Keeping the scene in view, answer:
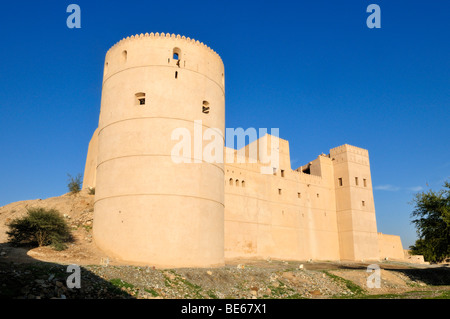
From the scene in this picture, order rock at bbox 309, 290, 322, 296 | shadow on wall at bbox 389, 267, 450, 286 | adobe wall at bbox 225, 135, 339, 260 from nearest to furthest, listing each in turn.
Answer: rock at bbox 309, 290, 322, 296 < shadow on wall at bbox 389, 267, 450, 286 < adobe wall at bbox 225, 135, 339, 260

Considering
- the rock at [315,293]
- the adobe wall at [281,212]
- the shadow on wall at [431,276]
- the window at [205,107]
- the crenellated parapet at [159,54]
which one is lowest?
the rock at [315,293]

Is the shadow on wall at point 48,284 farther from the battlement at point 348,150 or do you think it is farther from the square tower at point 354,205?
the battlement at point 348,150

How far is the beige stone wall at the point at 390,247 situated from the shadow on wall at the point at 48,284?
3355 centimetres

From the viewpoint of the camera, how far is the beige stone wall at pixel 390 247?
1470 inches

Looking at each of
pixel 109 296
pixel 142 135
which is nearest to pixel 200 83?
pixel 142 135

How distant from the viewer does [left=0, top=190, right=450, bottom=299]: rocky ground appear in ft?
29.9

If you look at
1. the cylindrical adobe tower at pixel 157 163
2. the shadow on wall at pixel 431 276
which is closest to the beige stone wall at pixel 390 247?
the shadow on wall at pixel 431 276

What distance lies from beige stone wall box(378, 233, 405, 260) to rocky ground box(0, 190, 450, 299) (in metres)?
16.8

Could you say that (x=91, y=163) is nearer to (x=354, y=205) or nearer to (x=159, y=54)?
(x=159, y=54)

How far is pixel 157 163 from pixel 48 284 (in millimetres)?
7357

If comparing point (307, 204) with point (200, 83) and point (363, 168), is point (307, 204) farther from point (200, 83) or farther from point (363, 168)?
point (200, 83)

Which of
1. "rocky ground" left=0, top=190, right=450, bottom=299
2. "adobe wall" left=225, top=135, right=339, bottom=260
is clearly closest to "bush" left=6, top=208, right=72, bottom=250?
"rocky ground" left=0, top=190, right=450, bottom=299

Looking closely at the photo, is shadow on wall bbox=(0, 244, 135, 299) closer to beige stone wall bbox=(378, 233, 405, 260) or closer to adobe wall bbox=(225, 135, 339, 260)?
adobe wall bbox=(225, 135, 339, 260)
